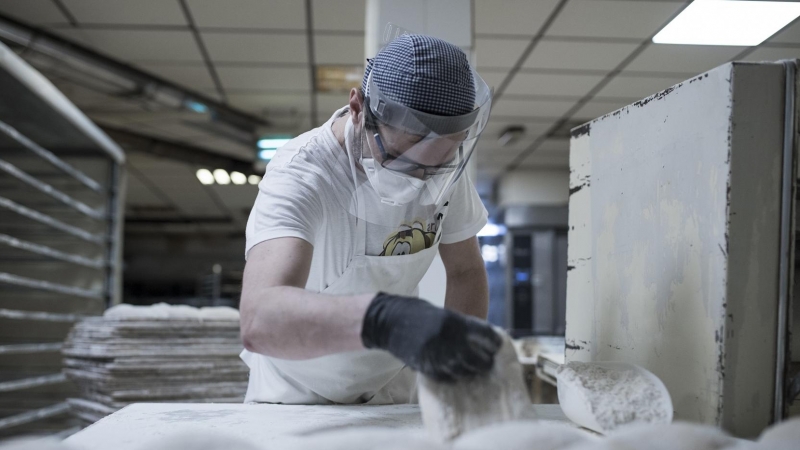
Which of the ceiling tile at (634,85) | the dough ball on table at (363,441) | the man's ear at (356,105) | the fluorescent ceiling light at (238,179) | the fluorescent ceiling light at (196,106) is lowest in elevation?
the dough ball on table at (363,441)

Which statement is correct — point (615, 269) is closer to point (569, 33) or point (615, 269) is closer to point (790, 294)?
point (790, 294)

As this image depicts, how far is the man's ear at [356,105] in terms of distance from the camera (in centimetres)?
117

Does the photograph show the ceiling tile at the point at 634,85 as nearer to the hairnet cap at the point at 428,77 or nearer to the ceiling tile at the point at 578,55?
the ceiling tile at the point at 578,55

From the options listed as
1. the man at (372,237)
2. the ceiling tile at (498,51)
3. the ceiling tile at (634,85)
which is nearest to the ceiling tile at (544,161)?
the ceiling tile at (634,85)

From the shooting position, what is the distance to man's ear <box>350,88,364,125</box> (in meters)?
1.17

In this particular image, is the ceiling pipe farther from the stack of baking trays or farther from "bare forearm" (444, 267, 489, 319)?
"bare forearm" (444, 267, 489, 319)

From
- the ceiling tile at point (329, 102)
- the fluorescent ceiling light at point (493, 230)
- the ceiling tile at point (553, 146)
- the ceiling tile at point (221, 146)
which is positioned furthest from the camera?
the fluorescent ceiling light at point (493, 230)

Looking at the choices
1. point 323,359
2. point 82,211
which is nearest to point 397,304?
point 323,359

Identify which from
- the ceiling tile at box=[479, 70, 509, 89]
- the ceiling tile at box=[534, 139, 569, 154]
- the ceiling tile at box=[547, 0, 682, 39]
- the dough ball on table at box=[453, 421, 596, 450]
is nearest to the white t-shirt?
the dough ball on table at box=[453, 421, 596, 450]

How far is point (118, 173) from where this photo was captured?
13.2 ft

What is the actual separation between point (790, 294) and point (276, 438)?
0.80m

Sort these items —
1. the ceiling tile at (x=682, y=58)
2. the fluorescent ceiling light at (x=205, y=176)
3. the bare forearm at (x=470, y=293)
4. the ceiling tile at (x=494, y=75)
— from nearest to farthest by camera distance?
the bare forearm at (x=470, y=293) → the ceiling tile at (x=682, y=58) → the ceiling tile at (x=494, y=75) → the fluorescent ceiling light at (x=205, y=176)

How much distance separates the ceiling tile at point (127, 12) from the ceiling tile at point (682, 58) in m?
2.84

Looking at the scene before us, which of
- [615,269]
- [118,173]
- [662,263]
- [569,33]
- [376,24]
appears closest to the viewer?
[662,263]
